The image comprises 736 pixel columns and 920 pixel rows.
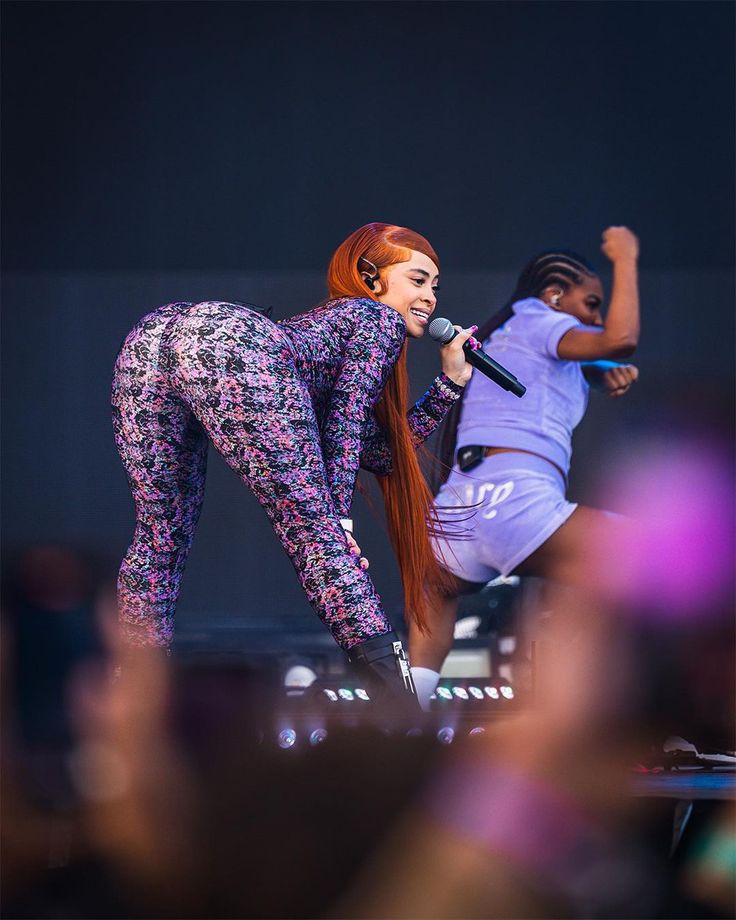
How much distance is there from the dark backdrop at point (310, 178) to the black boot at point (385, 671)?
1.75 metres

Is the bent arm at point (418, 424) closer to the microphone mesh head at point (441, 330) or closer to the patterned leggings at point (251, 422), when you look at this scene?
the microphone mesh head at point (441, 330)

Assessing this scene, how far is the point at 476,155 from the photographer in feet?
11.0

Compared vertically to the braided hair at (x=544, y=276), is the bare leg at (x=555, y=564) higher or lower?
lower

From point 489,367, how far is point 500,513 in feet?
2.38

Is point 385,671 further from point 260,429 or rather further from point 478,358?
point 478,358

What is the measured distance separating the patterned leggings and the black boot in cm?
2

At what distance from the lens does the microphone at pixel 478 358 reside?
6.48 ft

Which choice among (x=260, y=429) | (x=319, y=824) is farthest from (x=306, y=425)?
(x=319, y=824)

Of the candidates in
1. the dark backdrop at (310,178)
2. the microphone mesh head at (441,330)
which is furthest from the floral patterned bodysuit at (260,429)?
the dark backdrop at (310,178)

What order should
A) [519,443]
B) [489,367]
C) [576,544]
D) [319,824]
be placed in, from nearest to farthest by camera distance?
[319,824], [489,367], [576,544], [519,443]

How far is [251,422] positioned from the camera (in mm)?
1653

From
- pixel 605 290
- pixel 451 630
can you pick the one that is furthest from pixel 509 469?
pixel 605 290

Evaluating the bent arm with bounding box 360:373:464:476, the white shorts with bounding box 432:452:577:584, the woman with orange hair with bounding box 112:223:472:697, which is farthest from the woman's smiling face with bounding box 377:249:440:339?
the white shorts with bounding box 432:452:577:584

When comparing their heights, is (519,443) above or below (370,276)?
below
